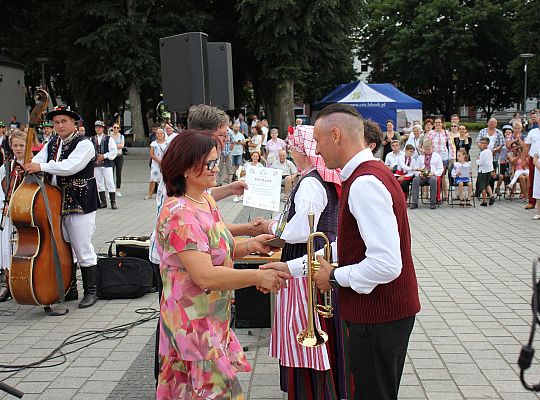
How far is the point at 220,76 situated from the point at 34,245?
3.11 m

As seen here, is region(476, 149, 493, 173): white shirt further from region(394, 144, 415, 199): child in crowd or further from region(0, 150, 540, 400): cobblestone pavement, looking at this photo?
region(0, 150, 540, 400): cobblestone pavement

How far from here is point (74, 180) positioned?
6383mm

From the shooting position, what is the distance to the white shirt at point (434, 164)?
45.3 feet

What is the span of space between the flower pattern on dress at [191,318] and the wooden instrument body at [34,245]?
3595 millimetres

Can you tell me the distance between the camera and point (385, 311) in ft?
9.17

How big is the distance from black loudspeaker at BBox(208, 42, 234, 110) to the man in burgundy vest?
4881 millimetres

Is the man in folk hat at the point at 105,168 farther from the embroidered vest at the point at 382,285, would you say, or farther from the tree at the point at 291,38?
the tree at the point at 291,38

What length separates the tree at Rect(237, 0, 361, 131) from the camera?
26453 mm

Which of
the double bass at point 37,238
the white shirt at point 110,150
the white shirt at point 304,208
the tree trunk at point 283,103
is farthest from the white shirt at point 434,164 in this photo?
the tree trunk at point 283,103

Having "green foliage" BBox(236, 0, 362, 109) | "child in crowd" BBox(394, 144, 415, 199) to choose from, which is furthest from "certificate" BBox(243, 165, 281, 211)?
"green foliage" BBox(236, 0, 362, 109)

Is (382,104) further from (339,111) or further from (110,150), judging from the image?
(339,111)

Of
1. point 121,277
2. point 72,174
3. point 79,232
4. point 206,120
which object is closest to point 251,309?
point 121,277

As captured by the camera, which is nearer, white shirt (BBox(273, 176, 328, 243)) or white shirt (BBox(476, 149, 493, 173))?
white shirt (BBox(273, 176, 328, 243))

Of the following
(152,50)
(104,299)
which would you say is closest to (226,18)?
(152,50)
